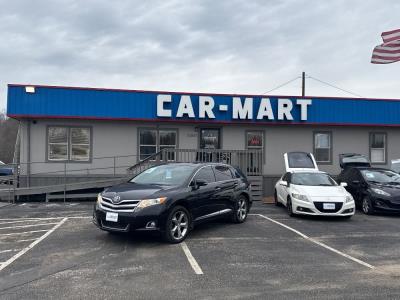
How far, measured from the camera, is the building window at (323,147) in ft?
63.8

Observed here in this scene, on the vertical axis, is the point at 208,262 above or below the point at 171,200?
below

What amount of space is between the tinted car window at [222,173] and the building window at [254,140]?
8256 millimetres

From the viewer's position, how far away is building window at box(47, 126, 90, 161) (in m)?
17.4

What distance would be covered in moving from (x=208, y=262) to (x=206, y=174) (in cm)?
305

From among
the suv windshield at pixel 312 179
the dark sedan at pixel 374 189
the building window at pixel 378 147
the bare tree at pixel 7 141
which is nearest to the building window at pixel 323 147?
the building window at pixel 378 147

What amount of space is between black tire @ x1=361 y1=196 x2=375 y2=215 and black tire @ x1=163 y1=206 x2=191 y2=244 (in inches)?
277

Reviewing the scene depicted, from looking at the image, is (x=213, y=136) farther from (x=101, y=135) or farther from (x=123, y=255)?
(x=123, y=255)

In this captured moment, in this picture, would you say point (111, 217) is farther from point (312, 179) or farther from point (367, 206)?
point (367, 206)

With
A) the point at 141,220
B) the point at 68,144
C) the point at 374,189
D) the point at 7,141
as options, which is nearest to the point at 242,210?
the point at 141,220

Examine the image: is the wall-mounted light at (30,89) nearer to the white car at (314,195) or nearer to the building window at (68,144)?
the building window at (68,144)

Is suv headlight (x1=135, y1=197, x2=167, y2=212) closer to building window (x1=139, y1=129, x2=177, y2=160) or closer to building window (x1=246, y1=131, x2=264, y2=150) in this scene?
building window (x1=139, y1=129, x2=177, y2=160)

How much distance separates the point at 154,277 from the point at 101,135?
494 inches

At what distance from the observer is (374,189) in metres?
12.9

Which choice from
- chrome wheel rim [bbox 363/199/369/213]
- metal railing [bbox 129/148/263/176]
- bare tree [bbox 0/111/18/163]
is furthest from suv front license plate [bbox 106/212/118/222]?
bare tree [bbox 0/111/18/163]
